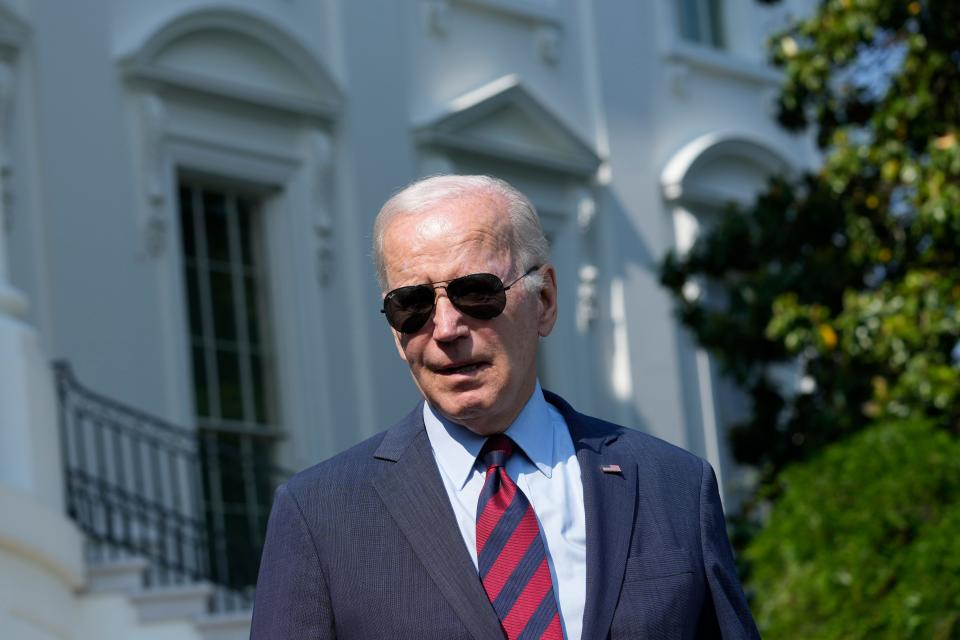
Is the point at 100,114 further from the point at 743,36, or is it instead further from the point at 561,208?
the point at 743,36

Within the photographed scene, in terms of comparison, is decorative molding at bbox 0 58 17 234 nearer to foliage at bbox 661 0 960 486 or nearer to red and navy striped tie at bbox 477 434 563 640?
foliage at bbox 661 0 960 486

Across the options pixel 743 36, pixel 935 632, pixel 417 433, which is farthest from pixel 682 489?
pixel 743 36

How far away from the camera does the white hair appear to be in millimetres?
3504

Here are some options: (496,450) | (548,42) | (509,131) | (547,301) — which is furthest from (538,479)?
(548,42)

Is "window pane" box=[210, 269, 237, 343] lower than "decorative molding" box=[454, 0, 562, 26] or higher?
lower

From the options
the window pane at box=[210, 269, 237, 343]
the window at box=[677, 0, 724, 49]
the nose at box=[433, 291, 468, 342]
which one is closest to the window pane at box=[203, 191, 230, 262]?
the window pane at box=[210, 269, 237, 343]

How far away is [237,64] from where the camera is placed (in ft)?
46.2

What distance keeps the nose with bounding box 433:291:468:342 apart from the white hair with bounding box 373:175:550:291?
0.45 feet

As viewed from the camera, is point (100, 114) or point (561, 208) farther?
point (561, 208)

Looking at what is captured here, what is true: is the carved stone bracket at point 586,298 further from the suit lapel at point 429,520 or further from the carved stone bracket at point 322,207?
the suit lapel at point 429,520

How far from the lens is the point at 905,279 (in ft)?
38.7

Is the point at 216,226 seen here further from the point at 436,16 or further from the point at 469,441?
the point at 469,441

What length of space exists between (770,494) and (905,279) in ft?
6.44

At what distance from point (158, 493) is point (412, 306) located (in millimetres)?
9475
